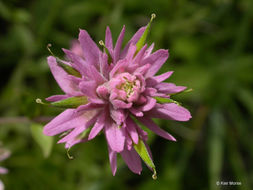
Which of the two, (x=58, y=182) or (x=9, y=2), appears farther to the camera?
(x=9, y=2)

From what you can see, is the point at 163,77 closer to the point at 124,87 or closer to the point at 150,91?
the point at 150,91

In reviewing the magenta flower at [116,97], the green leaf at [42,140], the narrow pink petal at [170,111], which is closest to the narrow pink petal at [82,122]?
the magenta flower at [116,97]

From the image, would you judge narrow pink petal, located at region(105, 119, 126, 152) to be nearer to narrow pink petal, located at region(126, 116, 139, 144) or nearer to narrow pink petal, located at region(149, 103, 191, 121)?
narrow pink petal, located at region(126, 116, 139, 144)

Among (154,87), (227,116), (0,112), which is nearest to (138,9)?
(227,116)

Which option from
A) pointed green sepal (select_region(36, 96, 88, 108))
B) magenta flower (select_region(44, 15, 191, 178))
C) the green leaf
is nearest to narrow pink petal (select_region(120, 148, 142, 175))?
magenta flower (select_region(44, 15, 191, 178))

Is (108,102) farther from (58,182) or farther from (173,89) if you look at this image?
(58,182)
